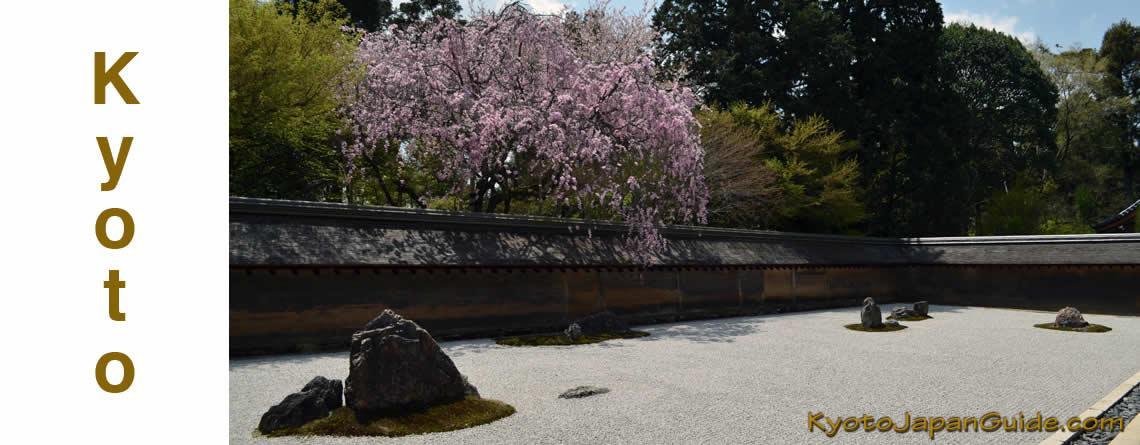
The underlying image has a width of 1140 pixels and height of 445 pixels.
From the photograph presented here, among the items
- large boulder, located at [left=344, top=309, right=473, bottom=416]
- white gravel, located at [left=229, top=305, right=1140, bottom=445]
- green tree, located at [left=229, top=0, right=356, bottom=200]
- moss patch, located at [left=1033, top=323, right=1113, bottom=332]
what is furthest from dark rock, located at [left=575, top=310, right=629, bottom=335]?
moss patch, located at [left=1033, top=323, right=1113, bottom=332]

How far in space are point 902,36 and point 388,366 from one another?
33350 millimetres

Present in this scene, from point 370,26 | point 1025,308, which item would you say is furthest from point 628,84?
point 370,26

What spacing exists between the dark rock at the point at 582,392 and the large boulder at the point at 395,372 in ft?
4.51

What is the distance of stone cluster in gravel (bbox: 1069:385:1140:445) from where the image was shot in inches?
238

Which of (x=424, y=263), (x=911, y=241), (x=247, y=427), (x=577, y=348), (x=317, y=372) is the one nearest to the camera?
(x=247, y=427)

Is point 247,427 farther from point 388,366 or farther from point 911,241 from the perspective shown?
point 911,241

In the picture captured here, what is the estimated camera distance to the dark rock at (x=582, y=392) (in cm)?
786

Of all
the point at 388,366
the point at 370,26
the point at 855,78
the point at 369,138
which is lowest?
the point at 388,366

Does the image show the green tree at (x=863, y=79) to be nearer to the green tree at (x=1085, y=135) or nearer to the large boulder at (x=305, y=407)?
the green tree at (x=1085, y=135)

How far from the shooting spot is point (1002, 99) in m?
41.6

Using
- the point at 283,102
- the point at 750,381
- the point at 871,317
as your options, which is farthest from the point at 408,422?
the point at 871,317

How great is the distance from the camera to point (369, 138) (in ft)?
56.4

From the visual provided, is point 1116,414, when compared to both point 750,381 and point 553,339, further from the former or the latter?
point 553,339

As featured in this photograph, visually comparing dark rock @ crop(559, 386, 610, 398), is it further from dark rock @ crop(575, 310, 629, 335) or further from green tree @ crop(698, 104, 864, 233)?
green tree @ crop(698, 104, 864, 233)
